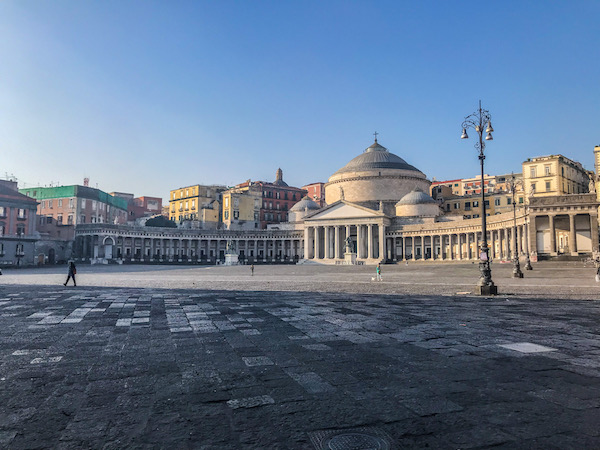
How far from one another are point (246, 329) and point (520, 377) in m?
5.20

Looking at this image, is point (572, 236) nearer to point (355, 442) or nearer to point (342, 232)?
point (342, 232)

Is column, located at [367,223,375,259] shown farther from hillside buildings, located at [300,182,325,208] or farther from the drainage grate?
the drainage grate

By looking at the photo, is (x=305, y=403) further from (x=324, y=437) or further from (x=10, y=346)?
(x=10, y=346)

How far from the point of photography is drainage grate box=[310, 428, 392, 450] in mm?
3521

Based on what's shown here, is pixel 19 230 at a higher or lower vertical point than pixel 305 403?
higher

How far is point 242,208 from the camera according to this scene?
301ft

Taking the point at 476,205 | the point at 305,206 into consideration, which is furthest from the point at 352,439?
the point at 476,205

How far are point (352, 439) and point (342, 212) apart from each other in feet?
242

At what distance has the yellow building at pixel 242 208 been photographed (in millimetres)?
90188

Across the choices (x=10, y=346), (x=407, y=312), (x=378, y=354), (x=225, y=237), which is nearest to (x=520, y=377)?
(x=378, y=354)

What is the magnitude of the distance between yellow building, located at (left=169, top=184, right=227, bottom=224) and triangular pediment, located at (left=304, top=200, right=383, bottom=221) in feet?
83.0

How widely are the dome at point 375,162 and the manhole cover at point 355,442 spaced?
8466 cm

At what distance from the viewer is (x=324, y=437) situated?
370 centimetres

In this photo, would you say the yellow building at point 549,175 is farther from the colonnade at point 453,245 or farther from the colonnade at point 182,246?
the colonnade at point 182,246
